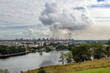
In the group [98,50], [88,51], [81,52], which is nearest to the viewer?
[81,52]

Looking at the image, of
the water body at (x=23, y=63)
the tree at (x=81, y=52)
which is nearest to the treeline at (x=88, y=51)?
the tree at (x=81, y=52)

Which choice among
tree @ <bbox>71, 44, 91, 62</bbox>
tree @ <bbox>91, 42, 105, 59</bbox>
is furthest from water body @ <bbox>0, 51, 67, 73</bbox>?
tree @ <bbox>91, 42, 105, 59</bbox>

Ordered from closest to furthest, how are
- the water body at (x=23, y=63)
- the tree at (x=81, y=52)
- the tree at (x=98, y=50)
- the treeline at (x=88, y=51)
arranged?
the tree at (x=81, y=52)
the treeline at (x=88, y=51)
the tree at (x=98, y=50)
the water body at (x=23, y=63)

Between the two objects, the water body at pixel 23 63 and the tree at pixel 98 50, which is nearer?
the tree at pixel 98 50

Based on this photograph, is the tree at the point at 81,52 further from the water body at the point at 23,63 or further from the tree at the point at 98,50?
the water body at the point at 23,63

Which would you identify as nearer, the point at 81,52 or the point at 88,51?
the point at 81,52

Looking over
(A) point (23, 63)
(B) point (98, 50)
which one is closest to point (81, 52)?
(B) point (98, 50)

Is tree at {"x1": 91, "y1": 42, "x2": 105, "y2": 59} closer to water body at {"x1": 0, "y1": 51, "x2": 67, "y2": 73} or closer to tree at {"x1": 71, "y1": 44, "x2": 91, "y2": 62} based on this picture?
tree at {"x1": 71, "y1": 44, "x2": 91, "y2": 62}

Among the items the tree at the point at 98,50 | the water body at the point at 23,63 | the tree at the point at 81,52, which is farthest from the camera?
the water body at the point at 23,63

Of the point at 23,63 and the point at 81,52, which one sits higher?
the point at 81,52

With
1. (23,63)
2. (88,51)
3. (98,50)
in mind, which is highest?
(98,50)

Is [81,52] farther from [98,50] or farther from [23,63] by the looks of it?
[23,63]
